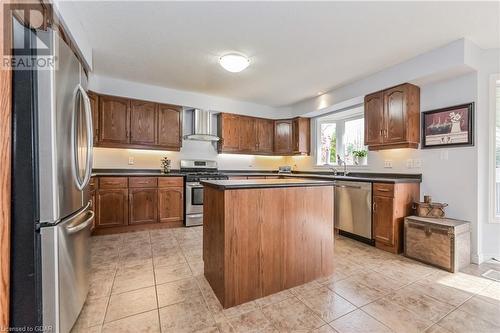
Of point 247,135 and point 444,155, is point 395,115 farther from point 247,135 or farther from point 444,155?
point 247,135

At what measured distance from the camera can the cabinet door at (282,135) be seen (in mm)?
5332

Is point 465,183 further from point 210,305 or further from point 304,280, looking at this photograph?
point 210,305

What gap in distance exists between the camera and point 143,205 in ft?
12.2

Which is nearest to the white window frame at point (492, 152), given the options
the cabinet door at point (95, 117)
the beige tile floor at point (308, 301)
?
the beige tile floor at point (308, 301)

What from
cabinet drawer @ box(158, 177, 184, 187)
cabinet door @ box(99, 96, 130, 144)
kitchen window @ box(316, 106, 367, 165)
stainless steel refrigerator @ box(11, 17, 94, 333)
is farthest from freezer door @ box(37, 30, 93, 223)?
kitchen window @ box(316, 106, 367, 165)

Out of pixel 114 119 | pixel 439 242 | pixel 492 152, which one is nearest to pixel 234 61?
pixel 114 119

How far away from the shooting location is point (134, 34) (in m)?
2.46

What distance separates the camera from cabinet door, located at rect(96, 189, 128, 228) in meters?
Result: 3.40

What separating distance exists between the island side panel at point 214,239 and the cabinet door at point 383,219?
2275 millimetres

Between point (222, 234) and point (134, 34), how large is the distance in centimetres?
238

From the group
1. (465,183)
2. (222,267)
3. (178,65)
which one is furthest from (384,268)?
(178,65)

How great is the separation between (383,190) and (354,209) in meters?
0.54

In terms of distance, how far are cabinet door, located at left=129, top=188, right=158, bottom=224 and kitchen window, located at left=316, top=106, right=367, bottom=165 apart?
350 cm

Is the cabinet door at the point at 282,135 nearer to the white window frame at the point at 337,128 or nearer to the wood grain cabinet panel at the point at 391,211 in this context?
the white window frame at the point at 337,128
